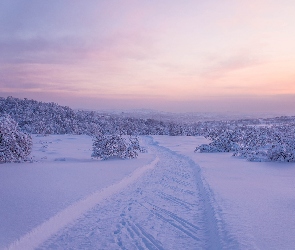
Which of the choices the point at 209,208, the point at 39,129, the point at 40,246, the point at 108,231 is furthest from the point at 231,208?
the point at 39,129

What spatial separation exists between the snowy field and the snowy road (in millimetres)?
19

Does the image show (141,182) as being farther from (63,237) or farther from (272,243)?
(272,243)

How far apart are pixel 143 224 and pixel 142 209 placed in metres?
1.09

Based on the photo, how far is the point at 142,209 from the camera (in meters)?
7.76

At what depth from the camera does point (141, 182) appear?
11156mm

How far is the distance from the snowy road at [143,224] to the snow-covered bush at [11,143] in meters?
6.36

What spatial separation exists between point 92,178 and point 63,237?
4673 millimetres

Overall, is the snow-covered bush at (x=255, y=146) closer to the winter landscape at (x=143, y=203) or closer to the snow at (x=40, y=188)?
the winter landscape at (x=143, y=203)

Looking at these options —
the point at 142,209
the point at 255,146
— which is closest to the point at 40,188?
the point at 142,209

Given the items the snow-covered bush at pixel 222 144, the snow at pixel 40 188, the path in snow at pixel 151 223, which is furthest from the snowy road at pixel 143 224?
the snow-covered bush at pixel 222 144

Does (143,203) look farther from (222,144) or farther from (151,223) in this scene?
(222,144)

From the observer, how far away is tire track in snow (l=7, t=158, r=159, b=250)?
17.6 ft

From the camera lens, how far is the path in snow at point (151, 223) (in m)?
5.64

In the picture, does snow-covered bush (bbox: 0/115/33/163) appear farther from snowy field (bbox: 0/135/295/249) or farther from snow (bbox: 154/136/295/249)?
snow (bbox: 154/136/295/249)
